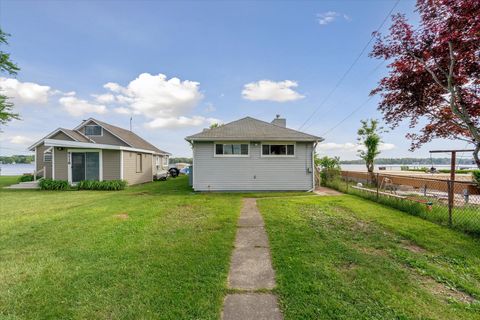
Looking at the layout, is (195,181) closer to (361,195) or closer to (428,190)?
(361,195)

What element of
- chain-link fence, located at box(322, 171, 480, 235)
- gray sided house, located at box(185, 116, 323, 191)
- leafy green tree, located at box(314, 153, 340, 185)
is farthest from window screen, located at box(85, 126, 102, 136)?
chain-link fence, located at box(322, 171, 480, 235)

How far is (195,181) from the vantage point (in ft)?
38.6


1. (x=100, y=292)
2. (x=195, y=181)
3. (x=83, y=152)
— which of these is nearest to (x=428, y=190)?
(x=195, y=181)

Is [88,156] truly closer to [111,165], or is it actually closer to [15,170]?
[111,165]

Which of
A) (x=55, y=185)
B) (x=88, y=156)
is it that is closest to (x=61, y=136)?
(x=88, y=156)

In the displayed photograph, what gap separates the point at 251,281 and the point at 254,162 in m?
8.91

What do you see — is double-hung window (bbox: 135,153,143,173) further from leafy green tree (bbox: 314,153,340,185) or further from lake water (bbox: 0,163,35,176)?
lake water (bbox: 0,163,35,176)

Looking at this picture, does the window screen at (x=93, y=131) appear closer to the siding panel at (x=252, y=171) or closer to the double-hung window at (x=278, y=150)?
the siding panel at (x=252, y=171)

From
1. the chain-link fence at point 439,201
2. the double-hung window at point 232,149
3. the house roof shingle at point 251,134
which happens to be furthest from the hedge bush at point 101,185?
the chain-link fence at point 439,201

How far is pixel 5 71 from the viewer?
54.5 ft

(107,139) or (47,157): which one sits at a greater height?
(107,139)

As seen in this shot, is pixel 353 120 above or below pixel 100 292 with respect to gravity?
above

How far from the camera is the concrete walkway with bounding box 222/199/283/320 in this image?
8.15ft

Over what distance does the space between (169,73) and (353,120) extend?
15137 mm
